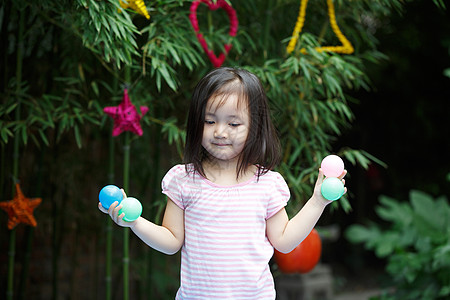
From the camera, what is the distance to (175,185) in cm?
173

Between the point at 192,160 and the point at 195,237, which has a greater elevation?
the point at 192,160

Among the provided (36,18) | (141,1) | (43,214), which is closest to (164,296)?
(43,214)

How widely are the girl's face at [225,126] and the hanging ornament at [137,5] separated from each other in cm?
65

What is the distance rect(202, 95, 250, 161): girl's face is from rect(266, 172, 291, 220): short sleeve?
0.54ft

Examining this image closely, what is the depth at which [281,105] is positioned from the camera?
2.63m

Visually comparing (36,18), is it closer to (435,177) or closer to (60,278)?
(60,278)

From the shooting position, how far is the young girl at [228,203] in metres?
1.65

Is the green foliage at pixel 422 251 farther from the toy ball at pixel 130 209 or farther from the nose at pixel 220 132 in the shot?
the toy ball at pixel 130 209

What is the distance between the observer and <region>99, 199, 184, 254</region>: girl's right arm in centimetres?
165

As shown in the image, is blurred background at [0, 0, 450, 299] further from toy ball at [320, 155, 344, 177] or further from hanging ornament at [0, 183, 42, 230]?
toy ball at [320, 155, 344, 177]

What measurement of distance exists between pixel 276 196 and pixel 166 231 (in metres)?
0.34

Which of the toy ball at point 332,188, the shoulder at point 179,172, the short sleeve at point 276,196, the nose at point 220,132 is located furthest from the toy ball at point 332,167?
the shoulder at point 179,172

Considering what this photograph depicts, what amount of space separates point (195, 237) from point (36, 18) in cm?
143

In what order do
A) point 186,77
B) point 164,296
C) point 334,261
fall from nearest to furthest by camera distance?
point 186,77
point 164,296
point 334,261
